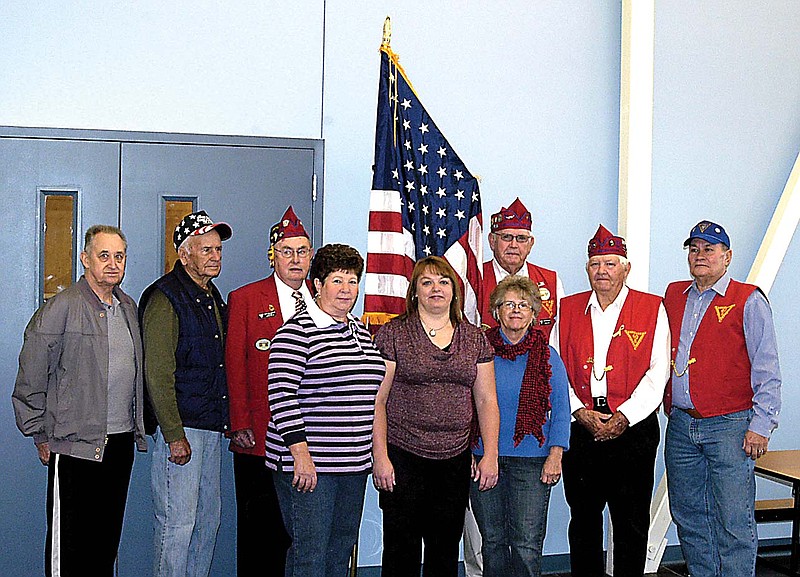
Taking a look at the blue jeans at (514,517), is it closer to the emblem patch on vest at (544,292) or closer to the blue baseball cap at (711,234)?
the emblem patch on vest at (544,292)

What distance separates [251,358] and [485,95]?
1.97 metres

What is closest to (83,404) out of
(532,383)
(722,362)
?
(532,383)

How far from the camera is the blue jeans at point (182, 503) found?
340cm

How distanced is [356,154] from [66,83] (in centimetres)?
142

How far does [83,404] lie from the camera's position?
3271 mm

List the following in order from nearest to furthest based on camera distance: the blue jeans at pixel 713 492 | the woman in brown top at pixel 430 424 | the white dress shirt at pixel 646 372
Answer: the woman in brown top at pixel 430 424 → the white dress shirt at pixel 646 372 → the blue jeans at pixel 713 492

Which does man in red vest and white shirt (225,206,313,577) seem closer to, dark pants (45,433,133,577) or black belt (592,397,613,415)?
dark pants (45,433,133,577)

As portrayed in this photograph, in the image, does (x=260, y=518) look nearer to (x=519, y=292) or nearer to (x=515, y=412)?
(x=515, y=412)

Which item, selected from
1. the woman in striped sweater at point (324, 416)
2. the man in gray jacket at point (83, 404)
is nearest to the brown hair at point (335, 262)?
the woman in striped sweater at point (324, 416)

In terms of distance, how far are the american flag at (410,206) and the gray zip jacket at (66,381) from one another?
3.73 feet

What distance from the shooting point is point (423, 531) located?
10.7ft

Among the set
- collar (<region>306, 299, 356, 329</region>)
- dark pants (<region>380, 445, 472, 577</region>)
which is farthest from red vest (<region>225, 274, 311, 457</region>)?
dark pants (<region>380, 445, 472, 577</region>)

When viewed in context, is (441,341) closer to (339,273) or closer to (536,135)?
(339,273)

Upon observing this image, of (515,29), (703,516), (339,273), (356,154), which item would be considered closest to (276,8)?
(356,154)
